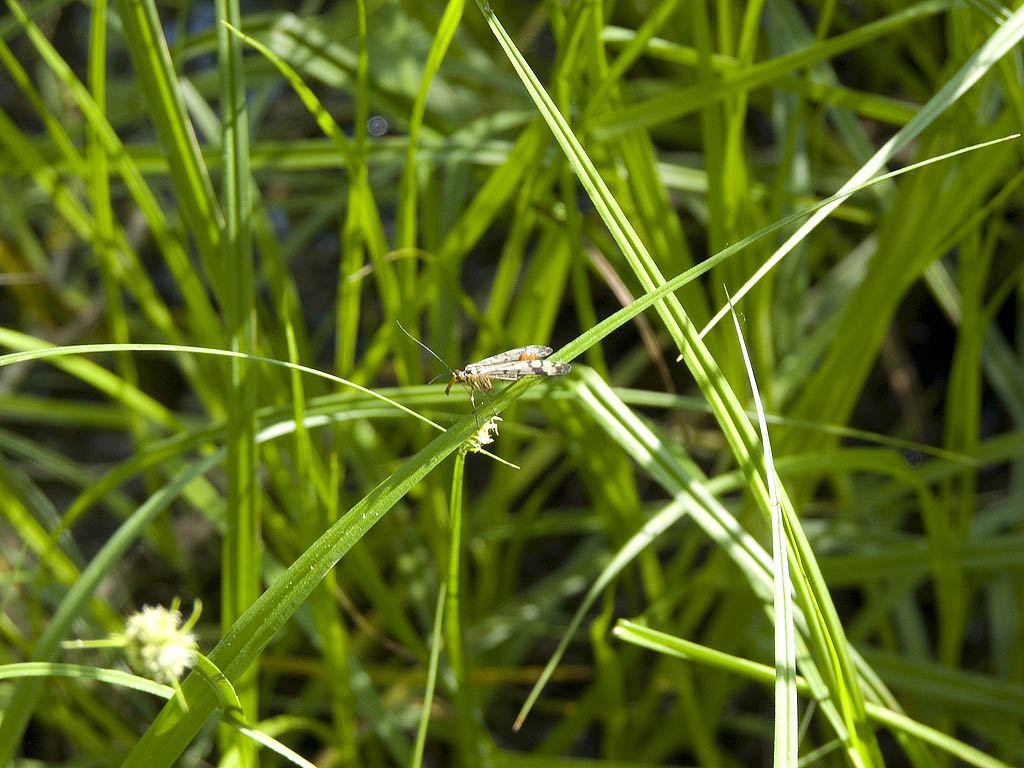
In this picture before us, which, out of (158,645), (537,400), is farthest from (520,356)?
(158,645)

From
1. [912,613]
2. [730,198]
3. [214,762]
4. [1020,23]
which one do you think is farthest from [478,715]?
[1020,23]

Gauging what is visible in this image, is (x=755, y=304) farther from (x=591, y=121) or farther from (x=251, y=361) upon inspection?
(x=251, y=361)

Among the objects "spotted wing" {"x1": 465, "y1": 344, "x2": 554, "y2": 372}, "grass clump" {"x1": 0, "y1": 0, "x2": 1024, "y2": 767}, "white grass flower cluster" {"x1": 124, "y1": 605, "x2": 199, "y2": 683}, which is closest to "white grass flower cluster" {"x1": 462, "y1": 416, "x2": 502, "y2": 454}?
"grass clump" {"x1": 0, "y1": 0, "x2": 1024, "y2": 767}

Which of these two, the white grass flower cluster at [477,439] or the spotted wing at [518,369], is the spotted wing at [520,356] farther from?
the white grass flower cluster at [477,439]

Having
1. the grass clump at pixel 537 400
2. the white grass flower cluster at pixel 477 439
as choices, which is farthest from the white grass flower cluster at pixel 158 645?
the white grass flower cluster at pixel 477 439

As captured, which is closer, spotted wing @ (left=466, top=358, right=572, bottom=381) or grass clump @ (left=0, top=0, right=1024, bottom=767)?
spotted wing @ (left=466, top=358, right=572, bottom=381)

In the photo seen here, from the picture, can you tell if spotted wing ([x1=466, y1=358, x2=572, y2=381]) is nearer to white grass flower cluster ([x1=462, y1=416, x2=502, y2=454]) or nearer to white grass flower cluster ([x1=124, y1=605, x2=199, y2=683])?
white grass flower cluster ([x1=462, y1=416, x2=502, y2=454])

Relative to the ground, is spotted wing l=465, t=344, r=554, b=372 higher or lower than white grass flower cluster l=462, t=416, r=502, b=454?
higher

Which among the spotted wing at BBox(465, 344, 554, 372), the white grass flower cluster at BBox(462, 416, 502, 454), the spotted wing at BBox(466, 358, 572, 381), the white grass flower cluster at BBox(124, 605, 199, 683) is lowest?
the white grass flower cluster at BBox(124, 605, 199, 683)
